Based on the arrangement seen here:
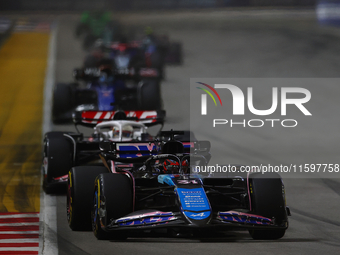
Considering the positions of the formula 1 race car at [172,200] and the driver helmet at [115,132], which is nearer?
the formula 1 race car at [172,200]

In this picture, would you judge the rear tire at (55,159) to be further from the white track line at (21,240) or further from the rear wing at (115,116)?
the white track line at (21,240)

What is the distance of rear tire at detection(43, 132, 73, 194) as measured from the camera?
11.5 metres

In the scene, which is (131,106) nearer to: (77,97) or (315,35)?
(77,97)

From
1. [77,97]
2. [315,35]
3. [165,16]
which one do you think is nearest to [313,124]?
[77,97]

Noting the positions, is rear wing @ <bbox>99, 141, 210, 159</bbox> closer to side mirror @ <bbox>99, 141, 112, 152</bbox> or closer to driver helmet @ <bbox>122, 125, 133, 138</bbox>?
side mirror @ <bbox>99, 141, 112, 152</bbox>

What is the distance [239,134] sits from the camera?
58.6 ft

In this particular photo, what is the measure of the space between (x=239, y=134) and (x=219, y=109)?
14.5ft

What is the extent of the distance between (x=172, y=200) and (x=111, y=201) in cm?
81

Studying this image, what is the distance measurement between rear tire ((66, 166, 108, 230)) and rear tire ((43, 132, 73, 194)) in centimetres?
255

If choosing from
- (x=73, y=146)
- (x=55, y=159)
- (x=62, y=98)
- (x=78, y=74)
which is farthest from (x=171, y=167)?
(x=78, y=74)

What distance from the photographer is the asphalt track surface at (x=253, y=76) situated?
26.6 ft

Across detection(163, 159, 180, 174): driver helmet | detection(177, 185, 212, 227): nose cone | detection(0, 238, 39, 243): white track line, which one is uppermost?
detection(177, 185, 212, 227): nose cone

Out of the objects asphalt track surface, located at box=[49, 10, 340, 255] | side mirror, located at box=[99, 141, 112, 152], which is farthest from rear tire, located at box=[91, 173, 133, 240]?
side mirror, located at box=[99, 141, 112, 152]

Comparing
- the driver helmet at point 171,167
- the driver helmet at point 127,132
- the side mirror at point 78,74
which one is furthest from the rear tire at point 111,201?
the side mirror at point 78,74
